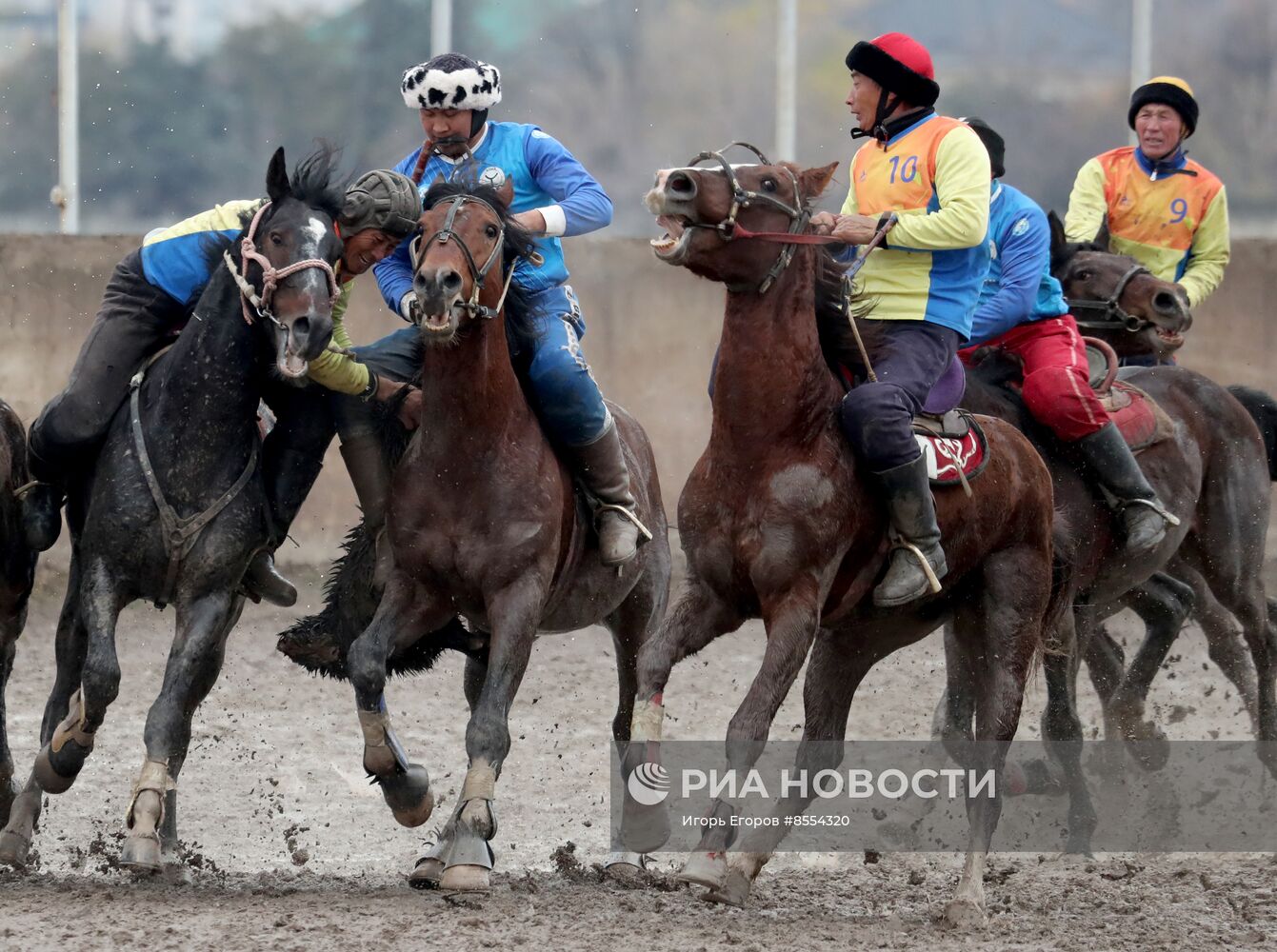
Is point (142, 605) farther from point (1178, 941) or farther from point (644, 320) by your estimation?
point (1178, 941)

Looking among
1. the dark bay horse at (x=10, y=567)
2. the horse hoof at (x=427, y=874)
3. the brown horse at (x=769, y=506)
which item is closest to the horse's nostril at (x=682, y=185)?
the brown horse at (x=769, y=506)

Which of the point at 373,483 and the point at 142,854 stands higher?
the point at 373,483

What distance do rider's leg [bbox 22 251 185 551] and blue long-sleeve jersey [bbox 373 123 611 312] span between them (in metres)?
0.79

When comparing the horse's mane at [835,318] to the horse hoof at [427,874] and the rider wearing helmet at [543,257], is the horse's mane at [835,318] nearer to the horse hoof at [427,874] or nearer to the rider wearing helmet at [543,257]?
the rider wearing helmet at [543,257]

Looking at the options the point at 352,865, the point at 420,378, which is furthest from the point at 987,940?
the point at 420,378

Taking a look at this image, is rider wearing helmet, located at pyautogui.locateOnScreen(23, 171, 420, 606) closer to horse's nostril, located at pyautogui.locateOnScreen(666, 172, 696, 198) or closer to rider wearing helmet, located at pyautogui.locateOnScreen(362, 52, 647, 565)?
rider wearing helmet, located at pyautogui.locateOnScreen(362, 52, 647, 565)

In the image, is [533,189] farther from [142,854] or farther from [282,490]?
[142,854]

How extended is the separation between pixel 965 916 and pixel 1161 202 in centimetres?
419

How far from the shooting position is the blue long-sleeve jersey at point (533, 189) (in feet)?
21.3

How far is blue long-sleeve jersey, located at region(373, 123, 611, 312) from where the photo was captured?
256 inches

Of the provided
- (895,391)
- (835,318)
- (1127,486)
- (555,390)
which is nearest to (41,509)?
(555,390)

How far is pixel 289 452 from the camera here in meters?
6.28

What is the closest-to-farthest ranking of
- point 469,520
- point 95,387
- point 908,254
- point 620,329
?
point 469,520 → point 95,387 → point 908,254 → point 620,329

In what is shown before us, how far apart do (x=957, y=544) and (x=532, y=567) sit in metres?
1.41
